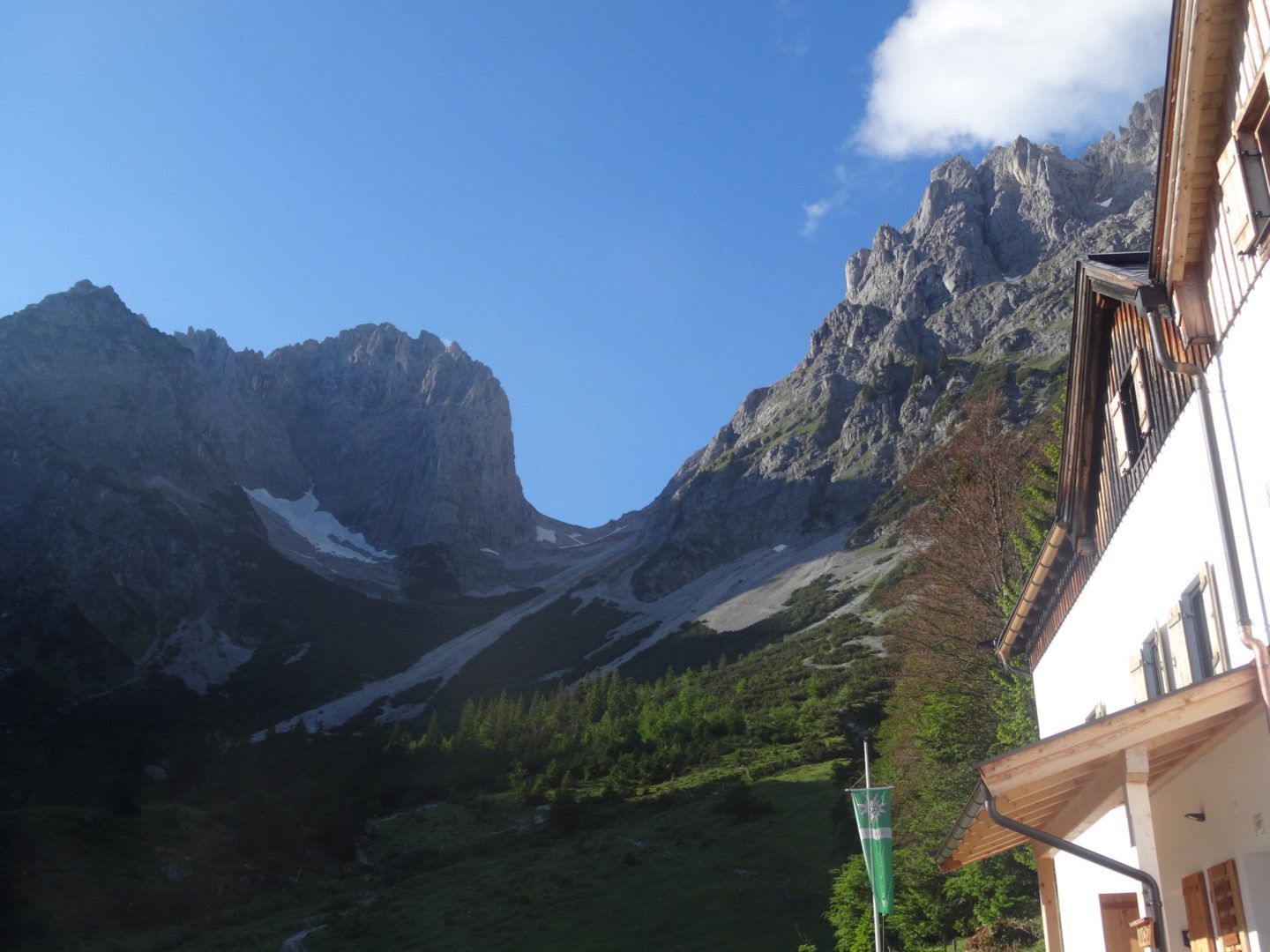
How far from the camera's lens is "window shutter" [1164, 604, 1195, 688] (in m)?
8.30

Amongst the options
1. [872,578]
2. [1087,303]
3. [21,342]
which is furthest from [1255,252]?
[21,342]

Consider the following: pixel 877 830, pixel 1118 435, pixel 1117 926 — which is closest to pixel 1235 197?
pixel 1118 435

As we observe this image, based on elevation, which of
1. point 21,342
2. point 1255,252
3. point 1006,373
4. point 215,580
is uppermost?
point 21,342

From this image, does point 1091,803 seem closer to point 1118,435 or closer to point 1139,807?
point 1139,807

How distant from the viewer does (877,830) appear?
1528 cm

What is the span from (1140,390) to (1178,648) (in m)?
2.49

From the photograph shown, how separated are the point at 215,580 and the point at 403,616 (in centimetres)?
2961

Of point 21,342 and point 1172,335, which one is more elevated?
point 21,342

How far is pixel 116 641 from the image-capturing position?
131 metres

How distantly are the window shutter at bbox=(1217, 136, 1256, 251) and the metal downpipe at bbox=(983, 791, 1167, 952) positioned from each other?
160 inches

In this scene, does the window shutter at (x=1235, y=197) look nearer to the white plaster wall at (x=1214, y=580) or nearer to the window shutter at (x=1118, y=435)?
the white plaster wall at (x=1214, y=580)

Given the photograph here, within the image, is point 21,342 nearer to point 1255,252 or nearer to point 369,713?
point 369,713

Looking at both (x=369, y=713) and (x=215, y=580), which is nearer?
(x=369, y=713)

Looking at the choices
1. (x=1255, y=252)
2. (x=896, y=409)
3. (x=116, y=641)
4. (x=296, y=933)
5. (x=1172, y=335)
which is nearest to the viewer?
(x=1255, y=252)
